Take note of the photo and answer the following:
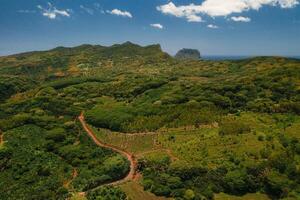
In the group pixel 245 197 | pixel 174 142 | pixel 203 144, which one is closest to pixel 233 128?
pixel 203 144

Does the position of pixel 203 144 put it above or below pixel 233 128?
below

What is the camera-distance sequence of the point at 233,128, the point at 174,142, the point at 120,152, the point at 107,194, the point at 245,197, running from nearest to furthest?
the point at 107,194, the point at 245,197, the point at 120,152, the point at 174,142, the point at 233,128

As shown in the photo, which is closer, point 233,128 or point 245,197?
point 245,197

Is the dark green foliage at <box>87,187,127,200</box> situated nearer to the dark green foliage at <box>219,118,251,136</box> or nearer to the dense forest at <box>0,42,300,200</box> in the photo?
the dense forest at <box>0,42,300,200</box>

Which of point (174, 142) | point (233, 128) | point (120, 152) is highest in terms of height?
point (233, 128)

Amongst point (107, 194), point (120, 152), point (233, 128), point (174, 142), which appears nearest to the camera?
point (107, 194)

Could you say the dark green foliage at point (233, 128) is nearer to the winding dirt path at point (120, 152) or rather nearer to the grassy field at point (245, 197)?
the winding dirt path at point (120, 152)

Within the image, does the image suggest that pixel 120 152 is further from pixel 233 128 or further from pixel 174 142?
pixel 233 128

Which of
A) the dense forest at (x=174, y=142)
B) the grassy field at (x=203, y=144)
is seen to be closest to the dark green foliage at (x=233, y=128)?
the dense forest at (x=174, y=142)
